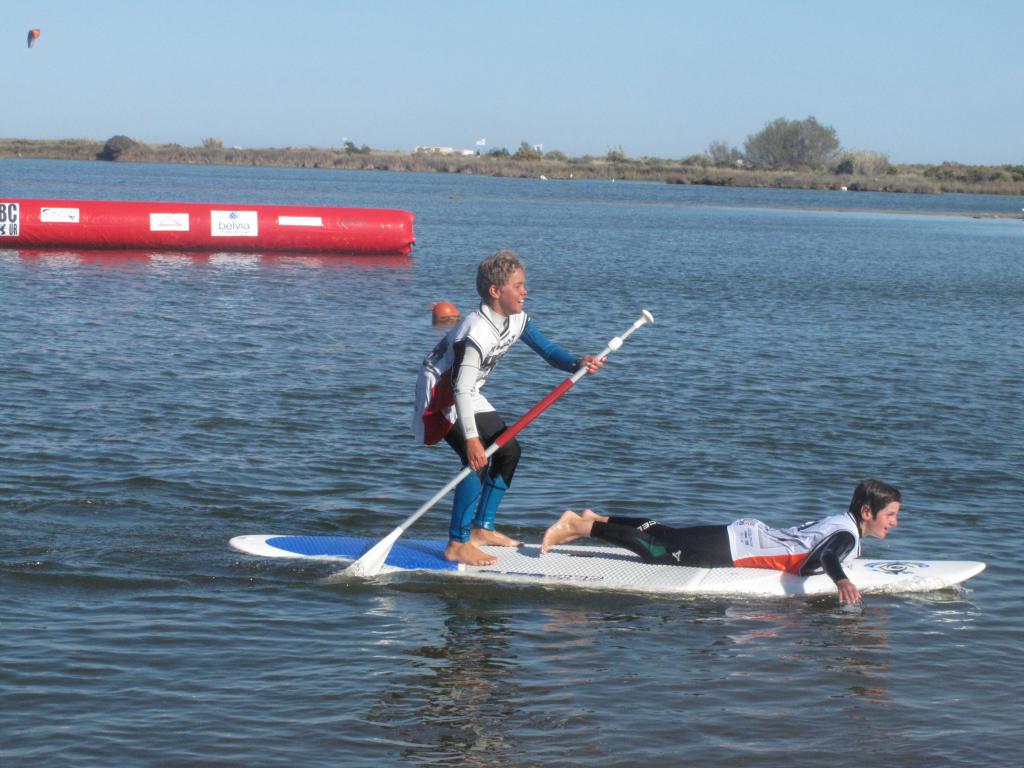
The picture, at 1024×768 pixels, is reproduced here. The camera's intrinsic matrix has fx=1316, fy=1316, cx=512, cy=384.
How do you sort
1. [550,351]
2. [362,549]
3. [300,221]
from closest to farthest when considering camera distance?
1. [550,351]
2. [362,549]
3. [300,221]

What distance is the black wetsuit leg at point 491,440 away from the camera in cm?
788

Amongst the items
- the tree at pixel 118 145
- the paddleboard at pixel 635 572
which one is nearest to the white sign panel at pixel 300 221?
the paddleboard at pixel 635 572

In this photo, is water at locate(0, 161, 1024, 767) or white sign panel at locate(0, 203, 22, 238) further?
A: white sign panel at locate(0, 203, 22, 238)

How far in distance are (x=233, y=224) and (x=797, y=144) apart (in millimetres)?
121589

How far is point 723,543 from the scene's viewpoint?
816cm

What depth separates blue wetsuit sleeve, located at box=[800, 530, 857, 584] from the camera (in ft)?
24.8

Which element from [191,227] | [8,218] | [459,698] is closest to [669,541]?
[459,698]

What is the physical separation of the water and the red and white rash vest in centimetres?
28

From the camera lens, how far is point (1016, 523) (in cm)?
998

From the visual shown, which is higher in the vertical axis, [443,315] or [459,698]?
[443,315]

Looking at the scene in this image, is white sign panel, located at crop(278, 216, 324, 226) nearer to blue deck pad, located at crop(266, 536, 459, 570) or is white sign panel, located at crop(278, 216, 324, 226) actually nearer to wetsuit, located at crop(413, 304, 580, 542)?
blue deck pad, located at crop(266, 536, 459, 570)

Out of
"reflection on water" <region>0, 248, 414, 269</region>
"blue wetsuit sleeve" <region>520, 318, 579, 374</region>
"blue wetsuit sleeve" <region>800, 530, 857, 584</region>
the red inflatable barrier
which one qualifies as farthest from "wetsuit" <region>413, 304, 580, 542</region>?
the red inflatable barrier

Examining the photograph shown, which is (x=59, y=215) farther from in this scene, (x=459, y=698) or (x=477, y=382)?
(x=459, y=698)

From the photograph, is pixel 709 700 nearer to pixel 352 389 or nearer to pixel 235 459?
pixel 235 459
